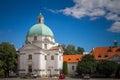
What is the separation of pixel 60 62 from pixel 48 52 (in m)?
3.01

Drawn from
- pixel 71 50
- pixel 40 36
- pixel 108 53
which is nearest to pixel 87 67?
pixel 108 53

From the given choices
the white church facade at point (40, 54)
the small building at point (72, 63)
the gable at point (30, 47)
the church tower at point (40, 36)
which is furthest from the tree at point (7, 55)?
the small building at point (72, 63)

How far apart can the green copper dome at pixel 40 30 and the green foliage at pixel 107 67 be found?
1033 centimetres

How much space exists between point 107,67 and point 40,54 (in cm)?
1084

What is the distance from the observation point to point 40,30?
42438mm

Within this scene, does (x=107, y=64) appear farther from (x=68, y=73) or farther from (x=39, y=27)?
(x=39, y=27)

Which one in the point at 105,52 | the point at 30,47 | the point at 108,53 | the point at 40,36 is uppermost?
the point at 40,36

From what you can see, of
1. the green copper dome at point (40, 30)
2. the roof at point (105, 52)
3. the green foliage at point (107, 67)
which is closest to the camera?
the green foliage at point (107, 67)

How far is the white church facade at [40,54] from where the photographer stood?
132 feet

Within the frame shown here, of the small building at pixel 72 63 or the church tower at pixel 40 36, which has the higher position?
the church tower at pixel 40 36

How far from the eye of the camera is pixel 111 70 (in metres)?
38.3

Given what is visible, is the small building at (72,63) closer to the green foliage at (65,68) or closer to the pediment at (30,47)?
the green foliage at (65,68)

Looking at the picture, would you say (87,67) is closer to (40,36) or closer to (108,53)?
(108,53)

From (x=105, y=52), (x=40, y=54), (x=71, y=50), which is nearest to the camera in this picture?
(x=40, y=54)
